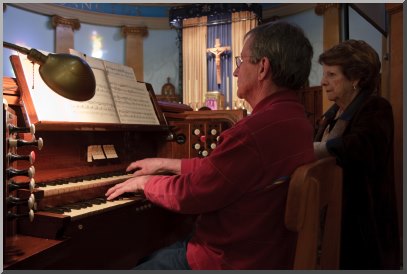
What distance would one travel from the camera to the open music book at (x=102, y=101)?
1.79m

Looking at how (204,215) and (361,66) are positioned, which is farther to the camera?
(361,66)

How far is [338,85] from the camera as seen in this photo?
2.16m

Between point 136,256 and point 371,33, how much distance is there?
5.37 m

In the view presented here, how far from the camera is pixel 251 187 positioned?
1.22 metres

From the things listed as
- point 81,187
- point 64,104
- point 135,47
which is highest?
point 135,47

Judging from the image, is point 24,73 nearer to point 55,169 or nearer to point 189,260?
point 55,169

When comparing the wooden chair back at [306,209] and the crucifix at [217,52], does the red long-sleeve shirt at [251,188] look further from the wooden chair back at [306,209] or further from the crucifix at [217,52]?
the crucifix at [217,52]

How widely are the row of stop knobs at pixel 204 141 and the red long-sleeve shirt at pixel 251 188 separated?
4.71ft

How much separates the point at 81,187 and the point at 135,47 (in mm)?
8210

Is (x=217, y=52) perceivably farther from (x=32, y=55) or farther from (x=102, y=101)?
(x=32, y=55)

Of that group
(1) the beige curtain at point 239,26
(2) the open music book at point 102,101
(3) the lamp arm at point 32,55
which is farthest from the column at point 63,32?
(3) the lamp arm at point 32,55

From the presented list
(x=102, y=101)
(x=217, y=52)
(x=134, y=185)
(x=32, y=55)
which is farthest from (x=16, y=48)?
(x=217, y=52)

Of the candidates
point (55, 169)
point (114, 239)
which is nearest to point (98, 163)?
point (55, 169)

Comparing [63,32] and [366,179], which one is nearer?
[366,179]
